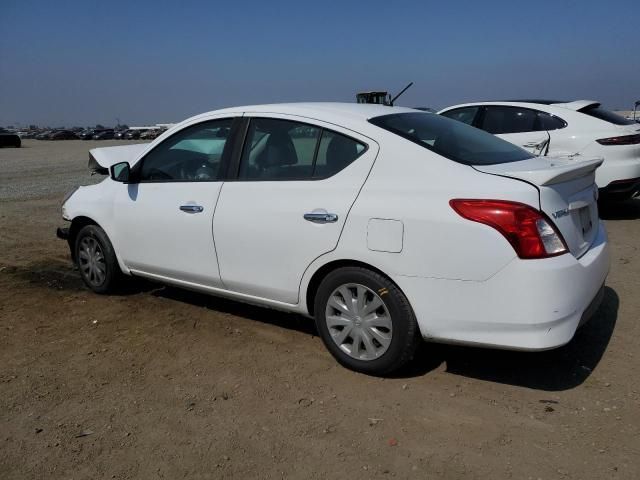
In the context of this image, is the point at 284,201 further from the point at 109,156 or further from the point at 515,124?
the point at 515,124

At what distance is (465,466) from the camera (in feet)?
8.74

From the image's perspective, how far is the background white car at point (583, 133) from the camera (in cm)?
756

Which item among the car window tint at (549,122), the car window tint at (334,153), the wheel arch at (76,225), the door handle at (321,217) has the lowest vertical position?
the wheel arch at (76,225)

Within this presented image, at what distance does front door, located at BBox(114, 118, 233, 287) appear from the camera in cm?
416

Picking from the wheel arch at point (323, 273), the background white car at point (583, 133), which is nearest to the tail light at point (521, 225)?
the wheel arch at point (323, 273)

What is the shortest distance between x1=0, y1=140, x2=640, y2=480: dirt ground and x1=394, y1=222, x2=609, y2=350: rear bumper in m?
0.41

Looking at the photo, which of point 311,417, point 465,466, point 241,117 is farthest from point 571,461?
point 241,117

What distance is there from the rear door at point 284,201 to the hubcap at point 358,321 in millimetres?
288

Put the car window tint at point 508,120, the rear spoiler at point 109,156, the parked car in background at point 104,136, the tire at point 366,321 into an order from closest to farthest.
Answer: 1. the tire at point 366,321
2. the rear spoiler at point 109,156
3. the car window tint at point 508,120
4. the parked car in background at point 104,136

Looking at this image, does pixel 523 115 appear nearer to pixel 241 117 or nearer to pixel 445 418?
pixel 241 117

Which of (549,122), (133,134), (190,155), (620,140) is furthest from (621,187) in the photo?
(133,134)

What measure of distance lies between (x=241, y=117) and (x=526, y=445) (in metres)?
2.77

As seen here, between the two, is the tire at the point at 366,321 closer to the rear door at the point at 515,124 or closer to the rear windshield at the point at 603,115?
the rear door at the point at 515,124

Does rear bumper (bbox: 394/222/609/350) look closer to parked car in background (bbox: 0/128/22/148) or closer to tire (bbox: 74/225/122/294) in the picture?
tire (bbox: 74/225/122/294)
